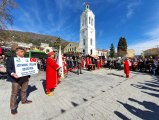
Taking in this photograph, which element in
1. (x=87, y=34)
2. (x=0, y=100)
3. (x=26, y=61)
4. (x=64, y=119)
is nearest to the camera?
(x=64, y=119)

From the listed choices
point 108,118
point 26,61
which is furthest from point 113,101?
point 26,61

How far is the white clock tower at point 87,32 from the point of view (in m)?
65.6

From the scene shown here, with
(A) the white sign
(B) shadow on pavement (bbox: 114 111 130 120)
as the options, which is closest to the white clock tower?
(A) the white sign

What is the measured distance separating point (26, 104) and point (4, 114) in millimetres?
884

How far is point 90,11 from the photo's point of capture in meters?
66.6

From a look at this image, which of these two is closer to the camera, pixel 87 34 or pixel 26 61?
pixel 26 61

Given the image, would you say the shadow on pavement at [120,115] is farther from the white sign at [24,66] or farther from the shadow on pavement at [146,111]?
the white sign at [24,66]

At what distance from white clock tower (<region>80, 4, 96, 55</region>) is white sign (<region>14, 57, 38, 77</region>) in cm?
5965

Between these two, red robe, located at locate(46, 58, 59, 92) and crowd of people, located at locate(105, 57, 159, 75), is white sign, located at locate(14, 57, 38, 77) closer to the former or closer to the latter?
red robe, located at locate(46, 58, 59, 92)

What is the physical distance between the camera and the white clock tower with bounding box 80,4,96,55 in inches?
2584

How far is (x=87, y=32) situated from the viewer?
65.4 meters

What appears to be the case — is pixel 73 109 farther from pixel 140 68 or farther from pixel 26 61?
pixel 140 68

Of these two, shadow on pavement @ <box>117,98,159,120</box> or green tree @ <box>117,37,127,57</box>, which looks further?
green tree @ <box>117,37,127,57</box>

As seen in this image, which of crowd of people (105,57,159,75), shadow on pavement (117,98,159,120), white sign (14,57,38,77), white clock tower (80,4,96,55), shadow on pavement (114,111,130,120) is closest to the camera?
shadow on pavement (114,111,130,120)
